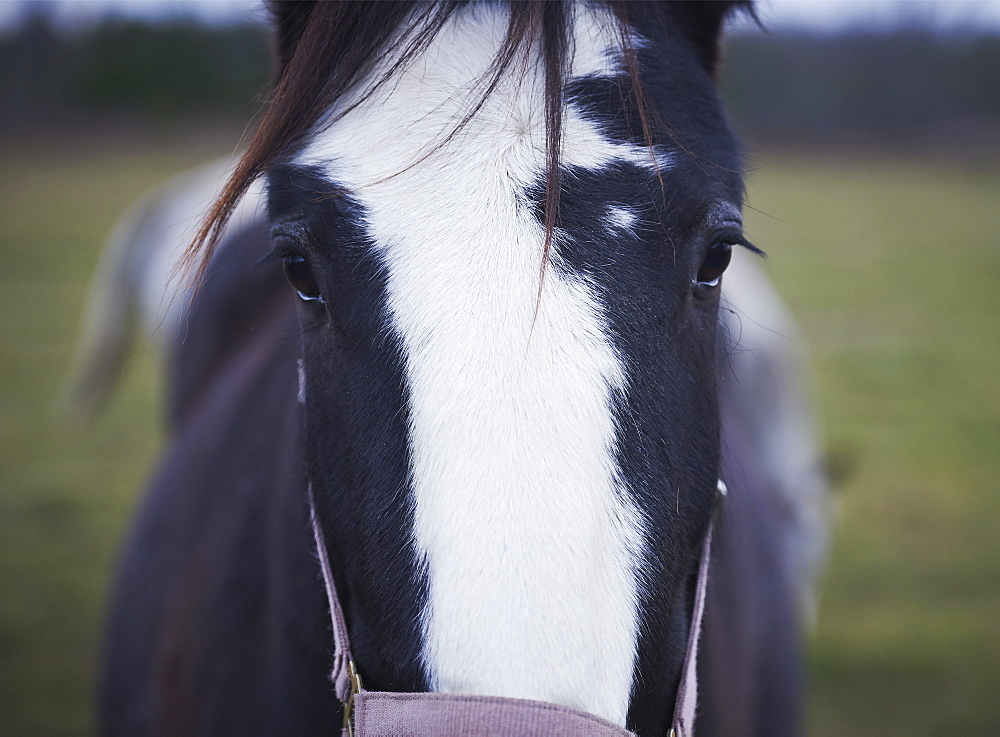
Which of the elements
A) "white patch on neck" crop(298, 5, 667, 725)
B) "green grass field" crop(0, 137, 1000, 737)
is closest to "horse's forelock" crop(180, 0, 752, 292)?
"white patch on neck" crop(298, 5, 667, 725)

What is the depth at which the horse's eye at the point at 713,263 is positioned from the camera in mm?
1041

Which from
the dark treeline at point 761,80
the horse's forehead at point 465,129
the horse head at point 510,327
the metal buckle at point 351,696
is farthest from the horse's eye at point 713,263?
the dark treeline at point 761,80

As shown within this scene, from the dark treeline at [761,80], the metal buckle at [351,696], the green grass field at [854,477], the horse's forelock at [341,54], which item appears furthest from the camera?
the dark treeline at [761,80]

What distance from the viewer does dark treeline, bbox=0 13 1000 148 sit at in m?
22.7

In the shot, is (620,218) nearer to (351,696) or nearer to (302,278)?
(302,278)

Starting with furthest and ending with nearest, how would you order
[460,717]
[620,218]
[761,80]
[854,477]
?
1. [761,80]
2. [854,477]
3. [620,218]
4. [460,717]

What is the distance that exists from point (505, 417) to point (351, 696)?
438 mm

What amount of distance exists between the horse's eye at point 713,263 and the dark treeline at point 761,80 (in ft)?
78.6

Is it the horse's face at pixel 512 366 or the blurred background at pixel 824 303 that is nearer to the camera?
the horse's face at pixel 512 366

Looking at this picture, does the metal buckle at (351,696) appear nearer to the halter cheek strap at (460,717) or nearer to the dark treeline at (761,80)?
the halter cheek strap at (460,717)

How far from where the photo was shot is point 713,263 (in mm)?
1048

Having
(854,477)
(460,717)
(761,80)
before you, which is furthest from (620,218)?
(761,80)

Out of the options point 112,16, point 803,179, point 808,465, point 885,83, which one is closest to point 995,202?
point 803,179

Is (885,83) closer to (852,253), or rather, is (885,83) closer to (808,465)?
(852,253)
